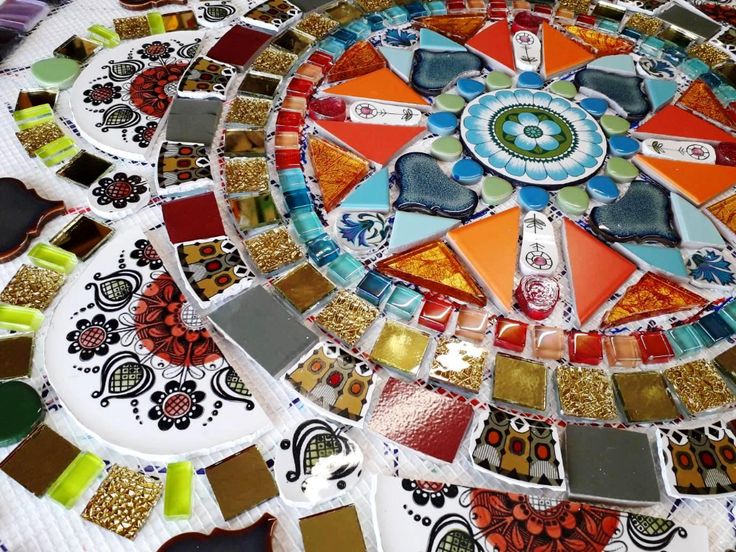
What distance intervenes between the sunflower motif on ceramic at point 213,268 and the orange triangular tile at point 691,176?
2.50ft

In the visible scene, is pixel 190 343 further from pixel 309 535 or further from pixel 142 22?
pixel 142 22

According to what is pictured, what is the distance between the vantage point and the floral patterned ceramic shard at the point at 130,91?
46.8 inches

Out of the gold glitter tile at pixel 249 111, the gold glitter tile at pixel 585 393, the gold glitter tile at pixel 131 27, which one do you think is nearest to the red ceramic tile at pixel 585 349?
the gold glitter tile at pixel 585 393

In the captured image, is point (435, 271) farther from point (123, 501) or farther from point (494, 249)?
point (123, 501)

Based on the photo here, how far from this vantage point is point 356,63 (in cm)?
134

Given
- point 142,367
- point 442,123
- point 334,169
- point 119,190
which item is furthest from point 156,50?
point 142,367

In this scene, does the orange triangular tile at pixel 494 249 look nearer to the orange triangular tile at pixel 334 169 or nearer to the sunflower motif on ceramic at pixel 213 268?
the orange triangular tile at pixel 334 169

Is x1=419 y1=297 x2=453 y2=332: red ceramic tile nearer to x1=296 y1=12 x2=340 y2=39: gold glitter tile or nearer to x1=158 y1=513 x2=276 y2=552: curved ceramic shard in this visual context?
x1=158 y1=513 x2=276 y2=552: curved ceramic shard

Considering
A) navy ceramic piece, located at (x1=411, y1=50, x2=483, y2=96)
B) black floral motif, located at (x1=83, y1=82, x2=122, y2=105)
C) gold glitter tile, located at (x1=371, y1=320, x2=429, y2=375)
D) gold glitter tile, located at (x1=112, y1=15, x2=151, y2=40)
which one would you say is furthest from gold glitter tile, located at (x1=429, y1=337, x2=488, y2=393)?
gold glitter tile, located at (x1=112, y1=15, x2=151, y2=40)

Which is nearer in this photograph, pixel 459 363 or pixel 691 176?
pixel 459 363

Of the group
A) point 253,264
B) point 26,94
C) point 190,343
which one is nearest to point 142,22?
point 26,94

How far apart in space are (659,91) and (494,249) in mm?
563

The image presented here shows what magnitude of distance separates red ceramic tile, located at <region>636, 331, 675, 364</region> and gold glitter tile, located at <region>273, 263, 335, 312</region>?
0.49m

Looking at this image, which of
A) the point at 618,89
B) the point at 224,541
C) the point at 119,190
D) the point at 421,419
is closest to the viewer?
the point at 224,541
